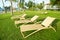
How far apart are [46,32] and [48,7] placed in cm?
6009

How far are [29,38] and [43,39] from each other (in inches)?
23.1

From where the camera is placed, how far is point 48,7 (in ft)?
220

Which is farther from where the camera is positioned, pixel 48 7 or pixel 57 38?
pixel 48 7

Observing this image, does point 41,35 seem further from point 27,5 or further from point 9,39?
point 27,5

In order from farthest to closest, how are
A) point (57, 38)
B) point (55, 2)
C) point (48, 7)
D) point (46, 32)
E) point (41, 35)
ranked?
point (48, 7) → point (55, 2) → point (46, 32) → point (41, 35) → point (57, 38)

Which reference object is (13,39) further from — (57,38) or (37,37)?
(57,38)

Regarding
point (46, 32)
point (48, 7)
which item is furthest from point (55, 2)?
point (46, 32)

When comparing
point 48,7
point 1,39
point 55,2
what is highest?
point 1,39

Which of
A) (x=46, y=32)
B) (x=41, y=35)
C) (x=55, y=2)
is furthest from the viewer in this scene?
(x=55, y=2)

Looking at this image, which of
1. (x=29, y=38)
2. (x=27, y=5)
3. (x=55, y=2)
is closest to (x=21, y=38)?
(x=29, y=38)

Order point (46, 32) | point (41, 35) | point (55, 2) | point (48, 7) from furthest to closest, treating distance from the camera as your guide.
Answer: point (48, 7)
point (55, 2)
point (46, 32)
point (41, 35)

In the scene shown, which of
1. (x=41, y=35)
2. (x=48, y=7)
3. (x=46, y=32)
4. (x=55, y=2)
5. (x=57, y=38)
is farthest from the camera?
(x=48, y=7)

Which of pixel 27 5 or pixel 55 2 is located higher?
pixel 55 2

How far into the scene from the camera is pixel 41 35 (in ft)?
23.4
